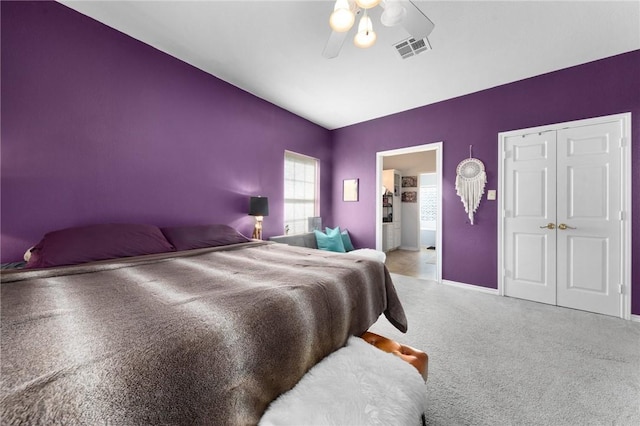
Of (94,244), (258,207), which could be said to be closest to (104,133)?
(94,244)

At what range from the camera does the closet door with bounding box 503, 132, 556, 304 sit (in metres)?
2.92

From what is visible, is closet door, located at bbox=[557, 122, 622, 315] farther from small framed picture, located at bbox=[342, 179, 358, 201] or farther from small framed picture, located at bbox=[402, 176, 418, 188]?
small framed picture, located at bbox=[402, 176, 418, 188]

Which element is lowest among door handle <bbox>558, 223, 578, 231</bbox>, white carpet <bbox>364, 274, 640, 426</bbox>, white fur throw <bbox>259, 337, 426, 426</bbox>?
white carpet <bbox>364, 274, 640, 426</bbox>

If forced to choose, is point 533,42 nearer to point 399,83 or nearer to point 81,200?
point 399,83

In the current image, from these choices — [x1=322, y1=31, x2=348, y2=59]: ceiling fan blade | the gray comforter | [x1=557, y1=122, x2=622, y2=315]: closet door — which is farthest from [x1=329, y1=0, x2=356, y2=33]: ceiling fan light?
[x1=557, y1=122, x2=622, y2=315]: closet door

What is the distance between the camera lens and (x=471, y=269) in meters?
3.45

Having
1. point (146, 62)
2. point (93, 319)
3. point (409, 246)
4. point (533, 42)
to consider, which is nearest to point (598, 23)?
point (533, 42)

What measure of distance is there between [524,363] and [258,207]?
2995 mm

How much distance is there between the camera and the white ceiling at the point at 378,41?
79.4 inches

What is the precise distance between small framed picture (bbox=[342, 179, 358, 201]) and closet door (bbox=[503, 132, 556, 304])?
7.60 feet

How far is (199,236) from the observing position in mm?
2512

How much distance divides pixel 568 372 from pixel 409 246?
5532 millimetres

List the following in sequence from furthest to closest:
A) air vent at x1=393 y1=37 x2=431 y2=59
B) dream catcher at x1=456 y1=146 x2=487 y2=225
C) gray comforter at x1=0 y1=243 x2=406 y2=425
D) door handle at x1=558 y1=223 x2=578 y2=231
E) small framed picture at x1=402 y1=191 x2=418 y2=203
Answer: small framed picture at x1=402 y1=191 x2=418 y2=203 < dream catcher at x1=456 y1=146 x2=487 y2=225 < door handle at x1=558 y1=223 x2=578 y2=231 < air vent at x1=393 y1=37 x2=431 y2=59 < gray comforter at x1=0 y1=243 x2=406 y2=425

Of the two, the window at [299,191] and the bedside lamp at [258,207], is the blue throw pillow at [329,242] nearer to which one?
the window at [299,191]
